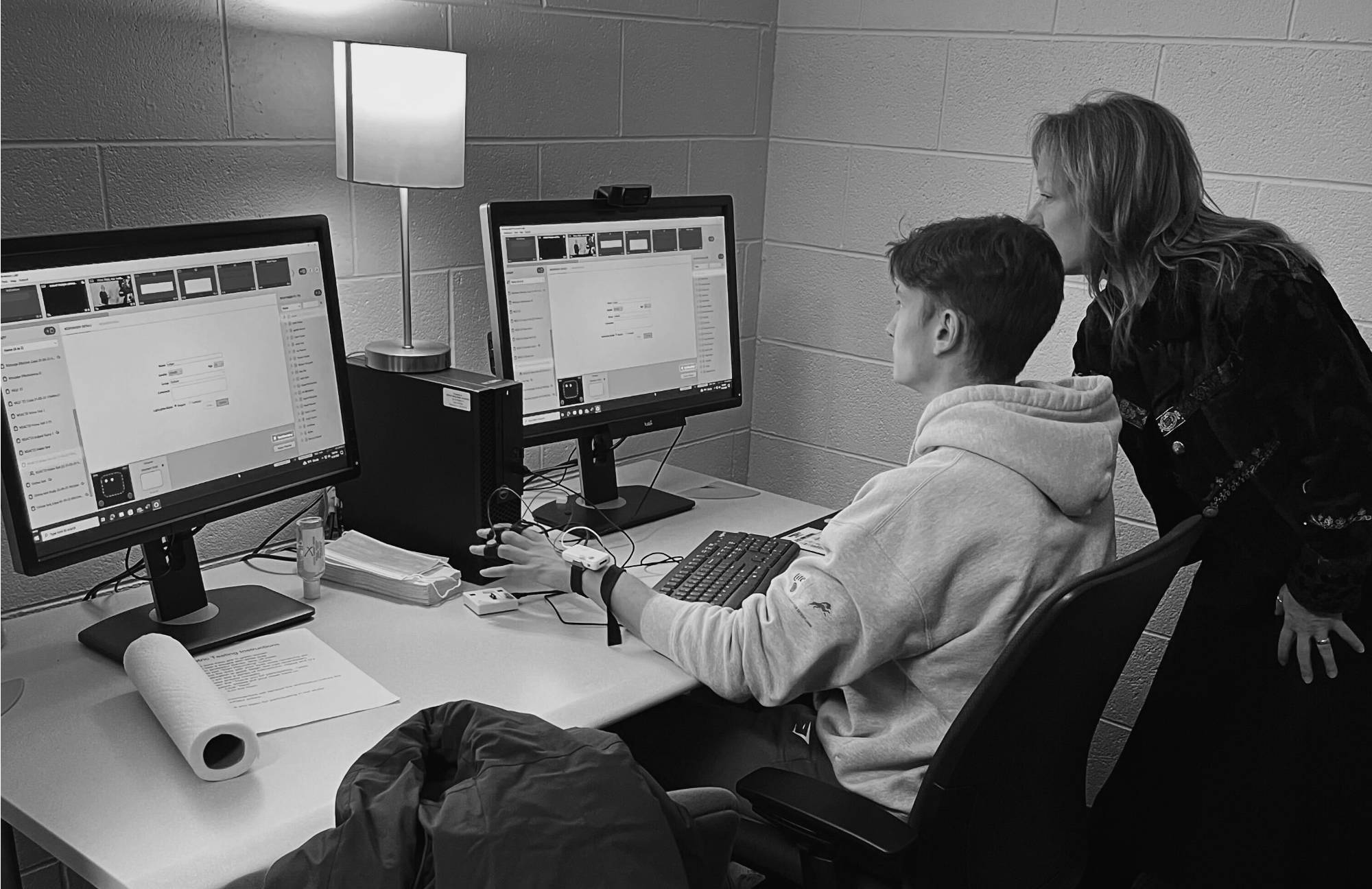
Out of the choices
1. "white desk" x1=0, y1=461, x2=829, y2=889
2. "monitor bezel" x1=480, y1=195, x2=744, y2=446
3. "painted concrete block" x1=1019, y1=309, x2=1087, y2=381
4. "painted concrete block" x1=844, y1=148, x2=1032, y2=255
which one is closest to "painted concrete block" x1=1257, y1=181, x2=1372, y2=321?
"painted concrete block" x1=1019, y1=309, x2=1087, y2=381

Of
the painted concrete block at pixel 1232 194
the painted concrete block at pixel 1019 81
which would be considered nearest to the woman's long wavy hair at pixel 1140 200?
the painted concrete block at pixel 1232 194

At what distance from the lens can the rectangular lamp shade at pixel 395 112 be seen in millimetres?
1845

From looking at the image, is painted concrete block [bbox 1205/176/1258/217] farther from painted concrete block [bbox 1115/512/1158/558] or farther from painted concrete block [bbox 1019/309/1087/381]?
painted concrete block [bbox 1115/512/1158/558]

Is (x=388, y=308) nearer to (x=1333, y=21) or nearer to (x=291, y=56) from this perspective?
(x=291, y=56)

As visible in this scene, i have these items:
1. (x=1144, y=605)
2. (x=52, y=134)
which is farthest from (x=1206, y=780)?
(x=52, y=134)

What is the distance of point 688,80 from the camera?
2.71 metres

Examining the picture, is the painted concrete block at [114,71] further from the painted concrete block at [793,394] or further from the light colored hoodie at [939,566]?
the painted concrete block at [793,394]

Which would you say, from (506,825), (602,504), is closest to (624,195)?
(602,504)

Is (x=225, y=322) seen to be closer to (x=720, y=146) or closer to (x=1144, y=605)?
(x=1144, y=605)

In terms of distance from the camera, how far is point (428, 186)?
6.31 feet

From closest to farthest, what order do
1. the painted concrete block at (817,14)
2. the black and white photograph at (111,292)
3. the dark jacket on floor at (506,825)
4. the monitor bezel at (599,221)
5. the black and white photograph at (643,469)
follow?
the dark jacket on floor at (506,825) < the black and white photograph at (643,469) < the black and white photograph at (111,292) < the monitor bezel at (599,221) < the painted concrete block at (817,14)

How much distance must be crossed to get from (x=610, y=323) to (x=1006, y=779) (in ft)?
3.73

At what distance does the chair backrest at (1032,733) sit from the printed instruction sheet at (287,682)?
27.4 inches

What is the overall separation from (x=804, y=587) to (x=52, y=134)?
3.97 ft
